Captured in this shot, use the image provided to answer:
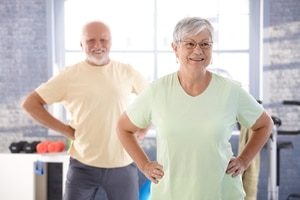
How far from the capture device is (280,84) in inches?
158

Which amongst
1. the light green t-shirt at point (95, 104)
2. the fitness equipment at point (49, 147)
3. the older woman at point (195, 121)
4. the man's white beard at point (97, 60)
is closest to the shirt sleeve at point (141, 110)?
the older woman at point (195, 121)

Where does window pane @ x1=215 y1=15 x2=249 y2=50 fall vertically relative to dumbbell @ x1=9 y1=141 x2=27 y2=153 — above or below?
above

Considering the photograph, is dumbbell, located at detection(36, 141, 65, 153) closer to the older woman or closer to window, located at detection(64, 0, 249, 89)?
window, located at detection(64, 0, 249, 89)

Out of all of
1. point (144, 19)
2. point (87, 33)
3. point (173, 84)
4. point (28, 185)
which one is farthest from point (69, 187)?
point (144, 19)

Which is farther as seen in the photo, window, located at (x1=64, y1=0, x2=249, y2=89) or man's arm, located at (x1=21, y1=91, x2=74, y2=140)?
window, located at (x1=64, y1=0, x2=249, y2=89)

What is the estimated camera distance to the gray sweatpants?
2285mm

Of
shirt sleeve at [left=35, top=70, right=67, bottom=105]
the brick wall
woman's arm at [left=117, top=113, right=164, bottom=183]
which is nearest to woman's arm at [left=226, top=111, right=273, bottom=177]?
woman's arm at [left=117, top=113, right=164, bottom=183]

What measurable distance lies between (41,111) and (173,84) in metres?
1.13

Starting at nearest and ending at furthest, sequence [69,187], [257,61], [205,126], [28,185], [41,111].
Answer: [205,126], [69,187], [41,111], [28,185], [257,61]

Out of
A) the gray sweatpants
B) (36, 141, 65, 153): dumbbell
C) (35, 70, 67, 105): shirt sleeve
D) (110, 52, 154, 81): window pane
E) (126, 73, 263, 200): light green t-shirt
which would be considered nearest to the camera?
(126, 73, 263, 200): light green t-shirt

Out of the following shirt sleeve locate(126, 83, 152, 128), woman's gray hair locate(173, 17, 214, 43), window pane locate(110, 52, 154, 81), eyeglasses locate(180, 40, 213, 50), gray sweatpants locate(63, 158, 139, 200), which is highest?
woman's gray hair locate(173, 17, 214, 43)

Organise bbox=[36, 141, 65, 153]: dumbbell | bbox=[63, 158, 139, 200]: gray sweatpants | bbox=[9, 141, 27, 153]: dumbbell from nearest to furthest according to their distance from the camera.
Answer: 1. bbox=[63, 158, 139, 200]: gray sweatpants
2. bbox=[36, 141, 65, 153]: dumbbell
3. bbox=[9, 141, 27, 153]: dumbbell

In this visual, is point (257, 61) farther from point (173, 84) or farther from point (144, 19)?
point (173, 84)

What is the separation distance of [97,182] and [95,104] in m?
0.41
